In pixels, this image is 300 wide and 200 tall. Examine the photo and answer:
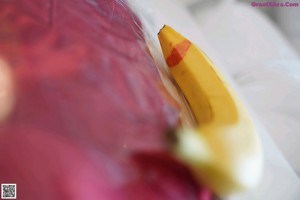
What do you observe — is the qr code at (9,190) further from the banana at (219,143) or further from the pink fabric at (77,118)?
the banana at (219,143)

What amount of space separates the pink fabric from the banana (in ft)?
0.07

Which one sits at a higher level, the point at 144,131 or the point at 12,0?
the point at 12,0

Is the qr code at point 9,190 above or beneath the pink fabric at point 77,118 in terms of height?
beneath

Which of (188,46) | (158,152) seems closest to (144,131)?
(158,152)

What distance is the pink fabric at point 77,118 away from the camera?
25 centimetres

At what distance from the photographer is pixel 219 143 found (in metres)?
0.26

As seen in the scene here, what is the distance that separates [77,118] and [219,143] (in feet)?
0.33

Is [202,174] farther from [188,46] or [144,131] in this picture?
[188,46]

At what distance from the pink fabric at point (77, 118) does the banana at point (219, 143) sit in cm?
2

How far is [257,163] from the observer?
0.28 m

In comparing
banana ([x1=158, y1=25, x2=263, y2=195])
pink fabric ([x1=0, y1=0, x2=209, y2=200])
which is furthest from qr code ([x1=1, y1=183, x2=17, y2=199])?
banana ([x1=158, y1=25, x2=263, y2=195])

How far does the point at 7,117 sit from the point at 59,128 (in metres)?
0.04

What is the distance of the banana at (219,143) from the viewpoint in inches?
9.9

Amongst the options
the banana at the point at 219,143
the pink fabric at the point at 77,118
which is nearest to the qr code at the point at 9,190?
the pink fabric at the point at 77,118
